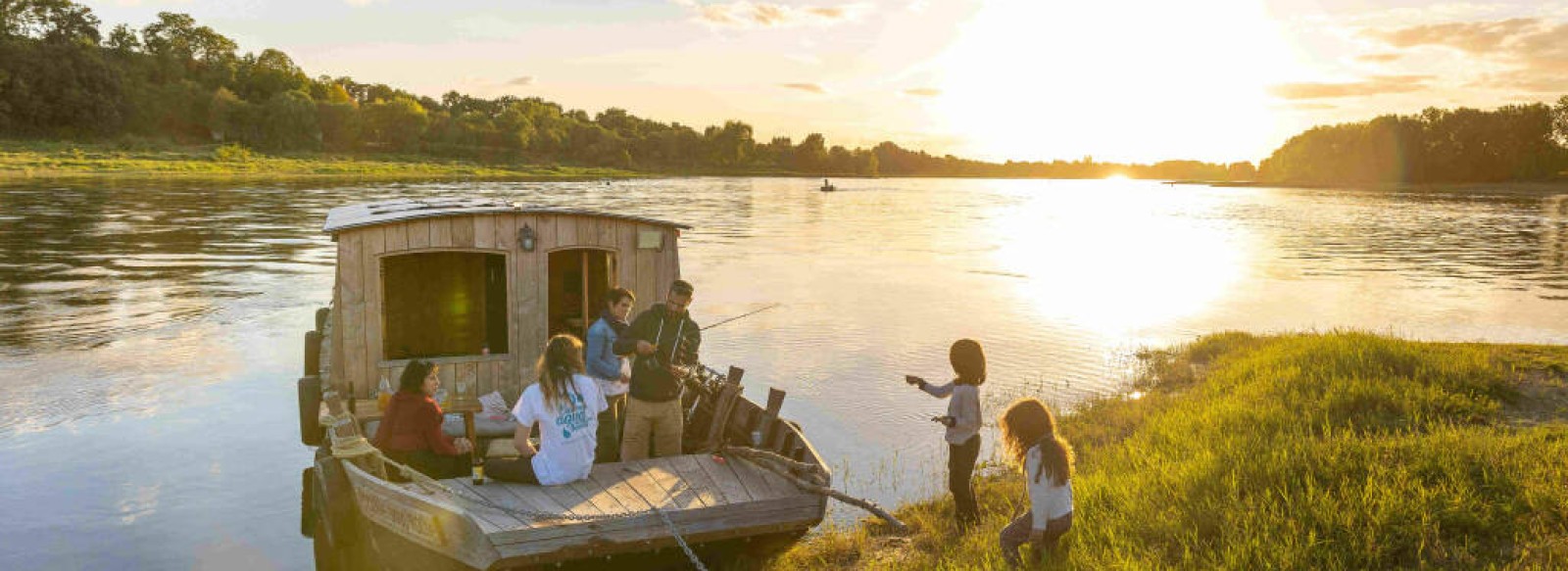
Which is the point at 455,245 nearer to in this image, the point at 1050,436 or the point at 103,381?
the point at 1050,436

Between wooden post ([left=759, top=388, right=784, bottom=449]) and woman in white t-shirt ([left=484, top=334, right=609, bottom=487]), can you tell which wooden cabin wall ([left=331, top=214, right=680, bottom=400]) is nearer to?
wooden post ([left=759, top=388, right=784, bottom=449])

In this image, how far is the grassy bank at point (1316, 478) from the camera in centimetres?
728

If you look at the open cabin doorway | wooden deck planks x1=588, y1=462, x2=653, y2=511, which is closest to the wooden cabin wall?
the open cabin doorway

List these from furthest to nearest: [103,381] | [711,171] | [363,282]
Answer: [711,171]
[103,381]
[363,282]

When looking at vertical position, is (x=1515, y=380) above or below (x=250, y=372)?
above

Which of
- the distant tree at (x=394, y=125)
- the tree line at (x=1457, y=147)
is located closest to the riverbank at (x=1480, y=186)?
the tree line at (x=1457, y=147)

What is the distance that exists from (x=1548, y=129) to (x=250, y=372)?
173 m

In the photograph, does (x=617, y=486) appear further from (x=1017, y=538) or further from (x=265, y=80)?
(x=265, y=80)

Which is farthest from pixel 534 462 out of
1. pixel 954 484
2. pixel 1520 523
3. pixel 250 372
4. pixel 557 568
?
pixel 250 372

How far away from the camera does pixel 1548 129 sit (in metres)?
142

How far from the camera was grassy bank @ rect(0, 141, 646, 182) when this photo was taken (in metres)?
87.8

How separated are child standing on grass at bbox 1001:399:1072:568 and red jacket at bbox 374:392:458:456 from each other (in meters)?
4.82

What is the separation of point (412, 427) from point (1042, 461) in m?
5.26

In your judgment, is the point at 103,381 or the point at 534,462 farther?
the point at 103,381
